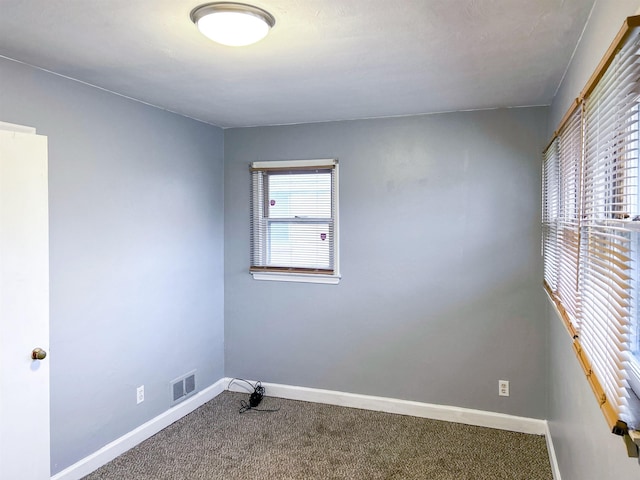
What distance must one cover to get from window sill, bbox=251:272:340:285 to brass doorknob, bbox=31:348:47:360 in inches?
75.3

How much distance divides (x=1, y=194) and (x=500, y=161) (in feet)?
10.1

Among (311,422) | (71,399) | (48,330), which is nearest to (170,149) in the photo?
(48,330)

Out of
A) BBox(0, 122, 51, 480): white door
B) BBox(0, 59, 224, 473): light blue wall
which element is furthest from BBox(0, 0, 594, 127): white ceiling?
BBox(0, 122, 51, 480): white door

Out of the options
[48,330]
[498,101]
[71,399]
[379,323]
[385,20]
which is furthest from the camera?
[379,323]

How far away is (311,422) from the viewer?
3402mm

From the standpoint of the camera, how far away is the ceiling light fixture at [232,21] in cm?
167

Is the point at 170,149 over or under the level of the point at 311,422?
over

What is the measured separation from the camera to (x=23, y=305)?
217 centimetres

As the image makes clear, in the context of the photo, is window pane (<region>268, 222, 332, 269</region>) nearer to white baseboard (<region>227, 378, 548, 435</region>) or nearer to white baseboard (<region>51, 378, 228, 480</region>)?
white baseboard (<region>227, 378, 548, 435</region>)

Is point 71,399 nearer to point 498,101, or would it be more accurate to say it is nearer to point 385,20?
point 385,20

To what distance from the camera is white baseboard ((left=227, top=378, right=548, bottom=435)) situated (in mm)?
3232

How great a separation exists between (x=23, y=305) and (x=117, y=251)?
78cm

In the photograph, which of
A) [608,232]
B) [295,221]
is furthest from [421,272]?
[608,232]

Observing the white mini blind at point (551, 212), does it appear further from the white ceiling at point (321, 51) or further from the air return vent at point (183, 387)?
the air return vent at point (183, 387)
